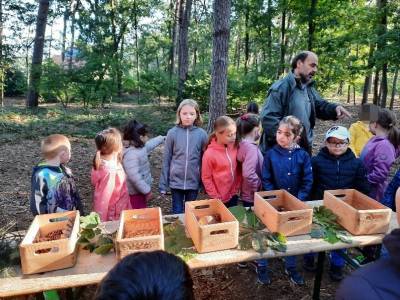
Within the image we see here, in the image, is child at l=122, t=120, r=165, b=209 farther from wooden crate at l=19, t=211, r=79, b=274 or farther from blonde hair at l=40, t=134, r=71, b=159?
wooden crate at l=19, t=211, r=79, b=274

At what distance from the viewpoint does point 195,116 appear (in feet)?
12.4

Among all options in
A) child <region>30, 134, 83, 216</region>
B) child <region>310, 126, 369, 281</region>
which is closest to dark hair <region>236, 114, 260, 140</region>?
child <region>310, 126, 369, 281</region>

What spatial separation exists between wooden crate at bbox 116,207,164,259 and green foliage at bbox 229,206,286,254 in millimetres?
557

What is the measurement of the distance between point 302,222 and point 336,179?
42.2 inches

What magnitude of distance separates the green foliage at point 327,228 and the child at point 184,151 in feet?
4.82

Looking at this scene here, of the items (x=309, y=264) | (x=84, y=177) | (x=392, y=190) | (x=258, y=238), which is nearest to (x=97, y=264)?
(x=258, y=238)

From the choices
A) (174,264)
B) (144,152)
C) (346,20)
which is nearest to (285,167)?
(144,152)

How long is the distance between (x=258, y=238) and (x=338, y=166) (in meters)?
1.37

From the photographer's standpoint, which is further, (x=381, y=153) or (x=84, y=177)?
(x=84, y=177)

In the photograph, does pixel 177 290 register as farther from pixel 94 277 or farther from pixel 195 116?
pixel 195 116

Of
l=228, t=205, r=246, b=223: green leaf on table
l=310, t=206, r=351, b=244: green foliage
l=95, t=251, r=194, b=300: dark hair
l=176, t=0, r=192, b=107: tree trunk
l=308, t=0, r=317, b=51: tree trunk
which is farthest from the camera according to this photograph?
l=176, t=0, r=192, b=107: tree trunk

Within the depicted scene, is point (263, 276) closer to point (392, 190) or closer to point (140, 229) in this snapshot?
point (392, 190)

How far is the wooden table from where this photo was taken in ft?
6.29

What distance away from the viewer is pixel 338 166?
10.7 feet
